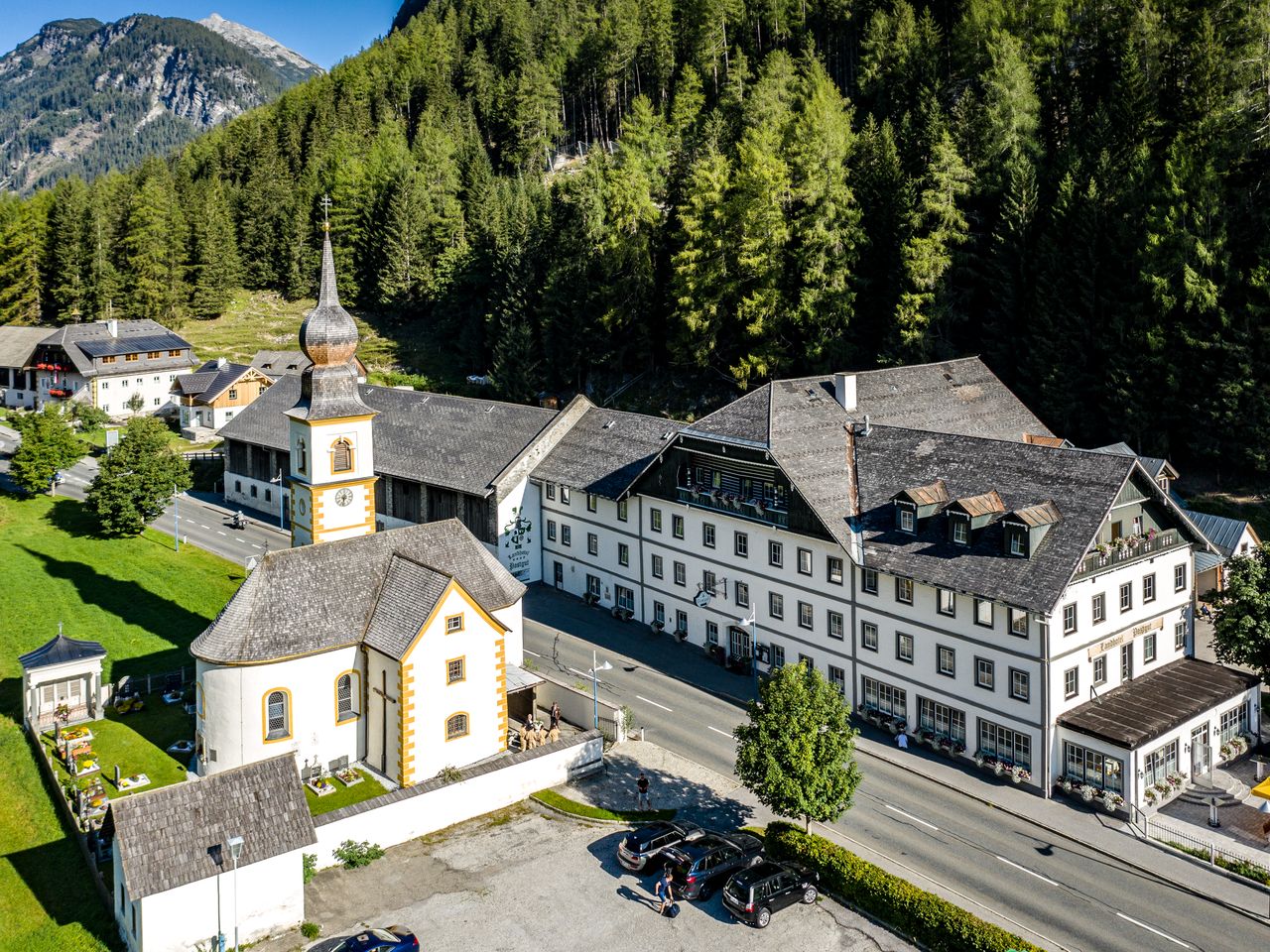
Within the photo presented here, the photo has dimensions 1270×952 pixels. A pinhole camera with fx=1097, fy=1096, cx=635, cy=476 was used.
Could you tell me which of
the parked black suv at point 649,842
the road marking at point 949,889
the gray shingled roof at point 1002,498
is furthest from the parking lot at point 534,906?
the gray shingled roof at point 1002,498

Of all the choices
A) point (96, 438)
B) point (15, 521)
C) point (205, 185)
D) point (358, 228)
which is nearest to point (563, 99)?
point (358, 228)

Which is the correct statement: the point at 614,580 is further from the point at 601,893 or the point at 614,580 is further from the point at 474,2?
the point at 474,2

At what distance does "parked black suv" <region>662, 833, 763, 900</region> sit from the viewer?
106ft

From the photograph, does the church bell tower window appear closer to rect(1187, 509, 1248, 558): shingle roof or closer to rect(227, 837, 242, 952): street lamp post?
rect(227, 837, 242, 952): street lamp post

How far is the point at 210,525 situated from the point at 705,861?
2056 inches

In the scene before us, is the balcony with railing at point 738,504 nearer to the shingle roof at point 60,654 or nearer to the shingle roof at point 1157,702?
the shingle roof at point 1157,702

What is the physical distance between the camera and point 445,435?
221 ft

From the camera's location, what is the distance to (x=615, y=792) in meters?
39.4

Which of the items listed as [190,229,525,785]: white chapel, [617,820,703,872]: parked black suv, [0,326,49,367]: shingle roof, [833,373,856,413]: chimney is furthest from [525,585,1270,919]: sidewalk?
[0,326,49,367]: shingle roof

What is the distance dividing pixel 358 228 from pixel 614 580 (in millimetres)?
97886

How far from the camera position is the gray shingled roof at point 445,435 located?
208ft

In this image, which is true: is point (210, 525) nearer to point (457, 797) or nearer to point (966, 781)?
point (457, 797)

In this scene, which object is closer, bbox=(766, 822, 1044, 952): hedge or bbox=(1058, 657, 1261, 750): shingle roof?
bbox=(766, 822, 1044, 952): hedge

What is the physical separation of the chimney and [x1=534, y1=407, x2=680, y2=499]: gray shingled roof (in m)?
8.79
